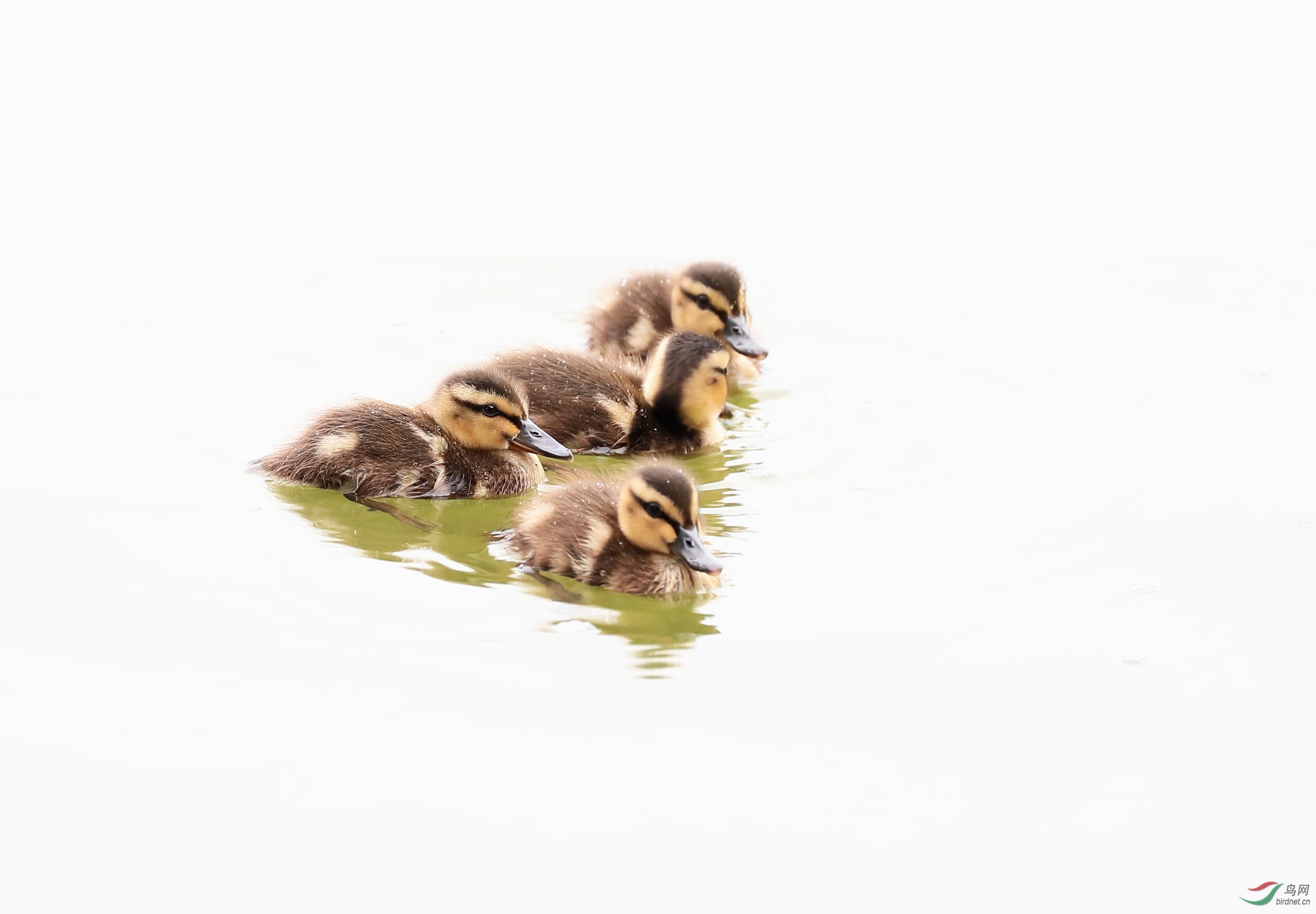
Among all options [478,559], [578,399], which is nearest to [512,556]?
[478,559]

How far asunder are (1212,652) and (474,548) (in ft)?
6.75

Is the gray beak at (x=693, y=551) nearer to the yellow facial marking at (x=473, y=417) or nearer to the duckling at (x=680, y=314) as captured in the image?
the yellow facial marking at (x=473, y=417)

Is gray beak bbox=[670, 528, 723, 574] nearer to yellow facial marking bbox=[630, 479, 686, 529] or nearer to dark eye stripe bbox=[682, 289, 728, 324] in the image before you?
yellow facial marking bbox=[630, 479, 686, 529]

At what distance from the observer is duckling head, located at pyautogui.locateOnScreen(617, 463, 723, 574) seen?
14.9 feet

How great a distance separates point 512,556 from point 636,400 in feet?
3.82

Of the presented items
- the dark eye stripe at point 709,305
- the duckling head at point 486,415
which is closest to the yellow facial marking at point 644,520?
the duckling head at point 486,415

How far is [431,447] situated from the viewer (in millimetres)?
5352

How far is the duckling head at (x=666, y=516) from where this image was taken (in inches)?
178

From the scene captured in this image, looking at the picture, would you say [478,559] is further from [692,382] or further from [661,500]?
[692,382]

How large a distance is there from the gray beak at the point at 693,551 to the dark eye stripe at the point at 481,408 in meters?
1.04

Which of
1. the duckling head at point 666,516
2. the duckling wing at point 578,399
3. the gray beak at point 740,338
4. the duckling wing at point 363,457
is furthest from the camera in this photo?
the gray beak at point 740,338

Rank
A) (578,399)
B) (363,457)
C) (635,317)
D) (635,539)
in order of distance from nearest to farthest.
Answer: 1. (635,539)
2. (363,457)
3. (578,399)
4. (635,317)

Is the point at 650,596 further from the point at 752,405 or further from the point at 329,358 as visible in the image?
the point at 329,358

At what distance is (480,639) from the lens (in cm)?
426
